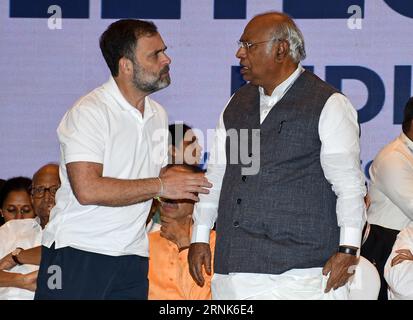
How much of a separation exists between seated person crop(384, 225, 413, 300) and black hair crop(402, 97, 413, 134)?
2.98ft

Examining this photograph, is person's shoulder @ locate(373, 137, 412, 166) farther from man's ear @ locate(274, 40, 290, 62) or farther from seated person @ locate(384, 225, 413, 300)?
man's ear @ locate(274, 40, 290, 62)

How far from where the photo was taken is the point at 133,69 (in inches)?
156

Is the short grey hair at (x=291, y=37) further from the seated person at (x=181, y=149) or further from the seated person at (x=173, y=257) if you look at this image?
the seated person at (x=181, y=149)

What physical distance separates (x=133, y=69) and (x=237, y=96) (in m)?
0.49

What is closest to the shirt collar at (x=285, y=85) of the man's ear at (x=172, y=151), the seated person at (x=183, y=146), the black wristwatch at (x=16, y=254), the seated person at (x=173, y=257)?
the seated person at (x=173, y=257)

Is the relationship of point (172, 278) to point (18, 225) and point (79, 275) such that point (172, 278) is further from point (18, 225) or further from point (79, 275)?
point (18, 225)

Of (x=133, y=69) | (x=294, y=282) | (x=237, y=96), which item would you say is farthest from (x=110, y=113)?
(x=294, y=282)

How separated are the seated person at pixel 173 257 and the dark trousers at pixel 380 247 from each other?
4.90ft

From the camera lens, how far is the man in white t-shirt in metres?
3.69

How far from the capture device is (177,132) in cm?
542

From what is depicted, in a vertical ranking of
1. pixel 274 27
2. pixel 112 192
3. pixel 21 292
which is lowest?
pixel 21 292
